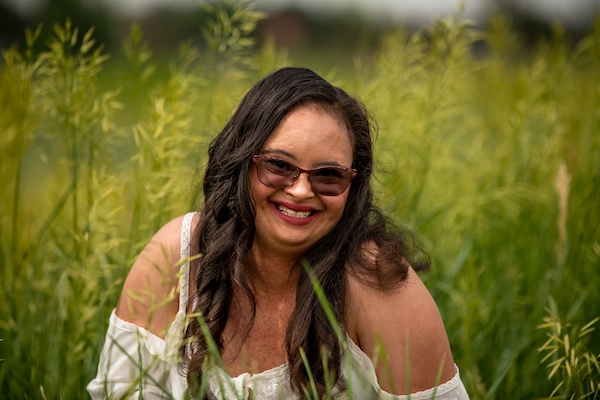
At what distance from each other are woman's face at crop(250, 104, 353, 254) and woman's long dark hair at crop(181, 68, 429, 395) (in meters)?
0.03

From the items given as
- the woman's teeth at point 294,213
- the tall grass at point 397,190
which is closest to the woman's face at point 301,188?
the woman's teeth at point 294,213

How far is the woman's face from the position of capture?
76.7 inches

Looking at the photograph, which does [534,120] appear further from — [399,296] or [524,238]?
[399,296]

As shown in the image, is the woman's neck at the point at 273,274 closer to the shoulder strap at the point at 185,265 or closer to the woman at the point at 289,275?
the woman at the point at 289,275

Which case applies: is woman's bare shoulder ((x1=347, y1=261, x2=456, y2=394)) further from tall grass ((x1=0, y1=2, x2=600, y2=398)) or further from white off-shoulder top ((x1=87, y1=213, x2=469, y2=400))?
tall grass ((x1=0, y1=2, x2=600, y2=398))

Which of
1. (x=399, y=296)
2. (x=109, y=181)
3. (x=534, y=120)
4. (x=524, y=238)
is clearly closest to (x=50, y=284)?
(x=109, y=181)

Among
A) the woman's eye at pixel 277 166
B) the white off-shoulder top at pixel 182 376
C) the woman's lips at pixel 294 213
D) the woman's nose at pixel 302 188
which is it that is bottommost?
the white off-shoulder top at pixel 182 376

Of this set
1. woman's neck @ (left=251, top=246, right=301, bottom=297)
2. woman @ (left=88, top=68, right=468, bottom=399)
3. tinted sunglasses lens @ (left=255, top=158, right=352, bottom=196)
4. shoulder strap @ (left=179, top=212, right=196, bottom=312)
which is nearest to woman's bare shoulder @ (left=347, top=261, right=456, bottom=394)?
woman @ (left=88, top=68, right=468, bottom=399)

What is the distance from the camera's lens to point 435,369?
80.0 inches

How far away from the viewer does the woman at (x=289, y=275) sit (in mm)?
1978

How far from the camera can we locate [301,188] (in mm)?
1945

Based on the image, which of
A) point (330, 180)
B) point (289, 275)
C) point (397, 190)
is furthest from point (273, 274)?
point (397, 190)

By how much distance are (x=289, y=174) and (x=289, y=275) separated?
0.32 m

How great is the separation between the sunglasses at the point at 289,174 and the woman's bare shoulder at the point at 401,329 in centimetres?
28
